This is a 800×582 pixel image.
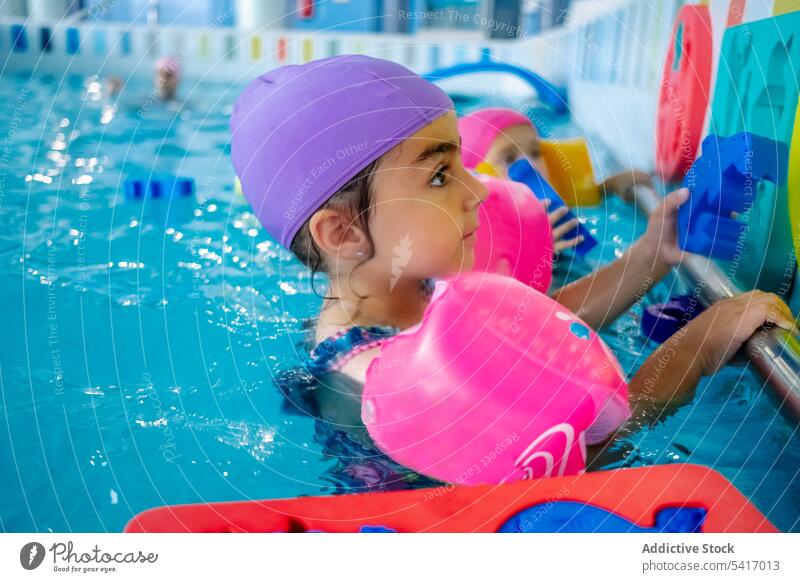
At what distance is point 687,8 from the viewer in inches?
68.1

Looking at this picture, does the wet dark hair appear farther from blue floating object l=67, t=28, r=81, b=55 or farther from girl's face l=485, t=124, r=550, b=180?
blue floating object l=67, t=28, r=81, b=55

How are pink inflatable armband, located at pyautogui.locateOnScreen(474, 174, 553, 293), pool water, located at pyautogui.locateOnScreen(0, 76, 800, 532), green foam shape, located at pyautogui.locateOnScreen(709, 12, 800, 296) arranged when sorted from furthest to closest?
1. pink inflatable armband, located at pyautogui.locateOnScreen(474, 174, 553, 293)
2. green foam shape, located at pyautogui.locateOnScreen(709, 12, 800, 296)
3. pool water, located at pyautogui.locateOnScreen(0, 76, 800, 532)

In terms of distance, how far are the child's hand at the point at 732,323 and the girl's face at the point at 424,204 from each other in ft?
1.16

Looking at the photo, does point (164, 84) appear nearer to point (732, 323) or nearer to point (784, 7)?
point (784, 7)

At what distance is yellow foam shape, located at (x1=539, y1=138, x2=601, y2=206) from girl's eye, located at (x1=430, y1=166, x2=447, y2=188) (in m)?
0.98

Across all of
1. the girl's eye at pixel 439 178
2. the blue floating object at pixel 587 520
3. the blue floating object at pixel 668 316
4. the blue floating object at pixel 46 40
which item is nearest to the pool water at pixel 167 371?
the blue floating object at pixel 668 316

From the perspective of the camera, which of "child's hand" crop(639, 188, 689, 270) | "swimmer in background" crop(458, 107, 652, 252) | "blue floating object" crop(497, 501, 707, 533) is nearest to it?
"blue floating object" crop(497, 501, 707, 533)

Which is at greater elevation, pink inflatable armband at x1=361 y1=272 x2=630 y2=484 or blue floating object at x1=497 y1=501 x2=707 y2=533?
A: pink inflatable armband at x1=361 y1=272 x2=630 y2=484

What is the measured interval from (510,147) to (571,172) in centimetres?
27

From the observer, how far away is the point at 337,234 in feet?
3.68

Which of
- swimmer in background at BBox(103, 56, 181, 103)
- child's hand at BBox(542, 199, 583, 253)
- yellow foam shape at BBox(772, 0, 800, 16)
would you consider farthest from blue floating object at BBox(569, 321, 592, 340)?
swimmer in background at BBox(103, 56, 181, 103)

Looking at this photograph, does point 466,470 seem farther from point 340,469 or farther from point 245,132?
point 245,132

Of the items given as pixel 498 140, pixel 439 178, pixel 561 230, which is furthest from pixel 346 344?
pixel 498 140

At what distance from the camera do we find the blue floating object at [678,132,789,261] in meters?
1.24
